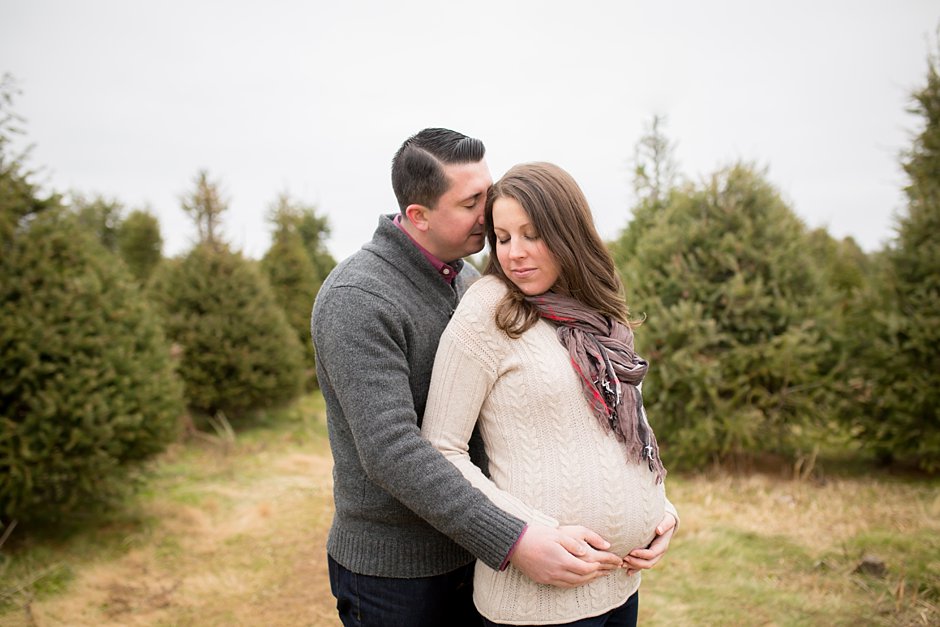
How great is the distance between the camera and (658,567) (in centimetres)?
398

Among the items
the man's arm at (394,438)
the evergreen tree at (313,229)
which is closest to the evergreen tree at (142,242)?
the evergreen tree at (313,229)

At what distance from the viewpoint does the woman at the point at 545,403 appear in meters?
1.65

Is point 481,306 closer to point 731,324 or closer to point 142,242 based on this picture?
point 731,324

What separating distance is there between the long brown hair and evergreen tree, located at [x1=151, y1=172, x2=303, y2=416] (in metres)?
6.16

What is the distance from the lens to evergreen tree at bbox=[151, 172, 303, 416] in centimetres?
721

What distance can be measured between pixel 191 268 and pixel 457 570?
21.5ft

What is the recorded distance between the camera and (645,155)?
693 centimetres

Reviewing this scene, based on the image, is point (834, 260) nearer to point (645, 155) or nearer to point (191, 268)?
point (645, 155)

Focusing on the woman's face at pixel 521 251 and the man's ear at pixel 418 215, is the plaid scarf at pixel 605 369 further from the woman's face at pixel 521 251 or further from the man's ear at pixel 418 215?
the man's ear at pixel 418 215

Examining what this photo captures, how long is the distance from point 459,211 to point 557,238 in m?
0.33

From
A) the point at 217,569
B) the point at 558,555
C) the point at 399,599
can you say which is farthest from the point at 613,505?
the point at 217,569

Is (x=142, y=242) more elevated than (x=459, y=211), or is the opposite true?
(x=142, y=242)

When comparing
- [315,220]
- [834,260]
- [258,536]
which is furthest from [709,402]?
[315,220]

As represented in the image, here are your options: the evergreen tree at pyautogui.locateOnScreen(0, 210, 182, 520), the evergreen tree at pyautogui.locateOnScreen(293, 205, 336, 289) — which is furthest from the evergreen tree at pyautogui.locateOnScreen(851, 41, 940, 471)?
the evergreen tree at pyautogui.locateOnScreen(293, 205, 336, 289)
